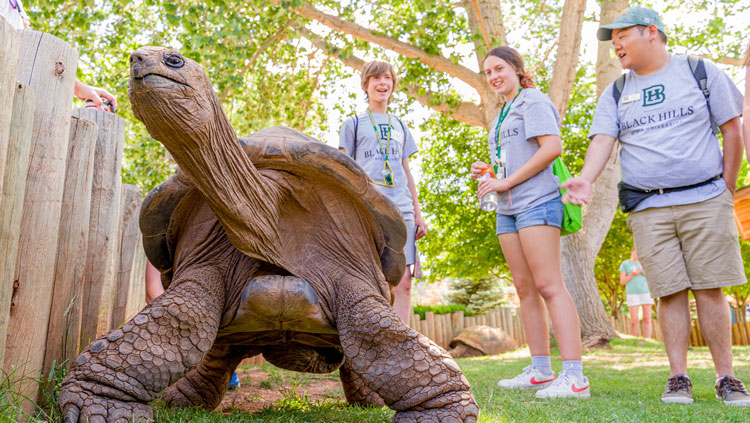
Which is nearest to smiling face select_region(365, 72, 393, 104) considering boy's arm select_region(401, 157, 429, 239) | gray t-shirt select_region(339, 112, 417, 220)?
gray t-shirt select_region(339, 112, 417, 220)

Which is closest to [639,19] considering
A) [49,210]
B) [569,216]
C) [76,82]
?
[569,216]

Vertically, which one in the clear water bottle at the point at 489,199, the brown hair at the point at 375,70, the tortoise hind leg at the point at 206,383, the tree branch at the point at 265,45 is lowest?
the tortoise hind leg at the point at 206,383

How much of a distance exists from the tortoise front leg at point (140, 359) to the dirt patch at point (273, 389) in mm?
738

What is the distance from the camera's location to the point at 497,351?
976cm

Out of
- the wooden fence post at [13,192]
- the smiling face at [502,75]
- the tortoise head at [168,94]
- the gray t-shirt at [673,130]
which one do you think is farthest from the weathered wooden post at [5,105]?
the gray t-shirt at [673,130]

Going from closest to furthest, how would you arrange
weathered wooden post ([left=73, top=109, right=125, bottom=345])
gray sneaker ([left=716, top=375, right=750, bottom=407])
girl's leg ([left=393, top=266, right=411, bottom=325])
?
weathered wooden post ([left=73, top=109, right=125, bottom=345]) < gray sneaker ([left=716, top=375, right=750, bottom=407]) < girl's leg ([left=393, top=266, right=411, bottom=325])

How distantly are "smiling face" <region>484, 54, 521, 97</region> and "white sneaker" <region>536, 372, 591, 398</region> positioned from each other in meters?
1.77

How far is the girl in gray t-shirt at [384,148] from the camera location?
359 centimetres

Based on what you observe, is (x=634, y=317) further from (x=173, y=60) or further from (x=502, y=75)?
(x=173, y=60)

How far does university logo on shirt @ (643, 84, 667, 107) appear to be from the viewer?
3195mm

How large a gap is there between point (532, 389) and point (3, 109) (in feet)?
9.70

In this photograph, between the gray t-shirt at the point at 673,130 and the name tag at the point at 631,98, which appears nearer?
the gray t-shirt at the point at 673,130

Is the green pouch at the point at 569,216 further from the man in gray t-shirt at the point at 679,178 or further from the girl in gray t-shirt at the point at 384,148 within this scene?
the girl in gray t-shirt at the point at 384,148

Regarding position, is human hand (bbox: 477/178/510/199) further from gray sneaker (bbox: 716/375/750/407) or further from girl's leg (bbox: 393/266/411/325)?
gray sneaker (bbox: 716/375/750/407)
